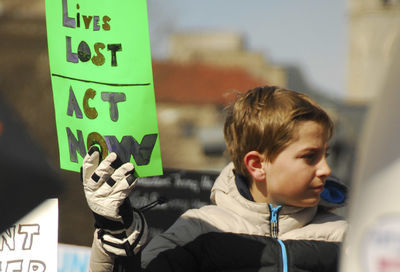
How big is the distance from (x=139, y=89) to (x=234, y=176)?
45cm

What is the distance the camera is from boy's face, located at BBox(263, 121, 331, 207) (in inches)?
117

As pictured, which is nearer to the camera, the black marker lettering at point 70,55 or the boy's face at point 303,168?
the boy's face at point 303,168

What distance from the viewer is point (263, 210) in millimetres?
3016

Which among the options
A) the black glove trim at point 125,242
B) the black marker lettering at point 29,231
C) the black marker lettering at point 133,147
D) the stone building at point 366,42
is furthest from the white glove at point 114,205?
the stone building at point 366,42

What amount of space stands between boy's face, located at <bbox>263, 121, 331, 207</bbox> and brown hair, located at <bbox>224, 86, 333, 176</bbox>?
0.08ft

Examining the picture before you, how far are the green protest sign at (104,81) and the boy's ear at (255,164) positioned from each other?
0.29 meters

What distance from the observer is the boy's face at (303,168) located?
9.77ft

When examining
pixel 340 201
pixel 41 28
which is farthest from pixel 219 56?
pixel 340 201

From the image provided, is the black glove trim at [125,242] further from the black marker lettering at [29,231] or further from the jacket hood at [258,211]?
the black marker lettering at [29,231]

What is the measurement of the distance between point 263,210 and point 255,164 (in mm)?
158

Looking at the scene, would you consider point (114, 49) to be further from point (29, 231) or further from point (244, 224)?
point (29, 231)

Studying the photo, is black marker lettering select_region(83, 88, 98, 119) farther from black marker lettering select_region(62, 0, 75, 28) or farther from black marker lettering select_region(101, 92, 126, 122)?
black marker lettering select_region(62, 0, 75, 28)

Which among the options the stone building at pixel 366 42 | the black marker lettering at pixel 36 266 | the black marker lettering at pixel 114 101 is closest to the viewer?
the black marker lettering at pixel 114 101

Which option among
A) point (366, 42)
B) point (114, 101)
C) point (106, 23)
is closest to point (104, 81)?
point (114, 101)
